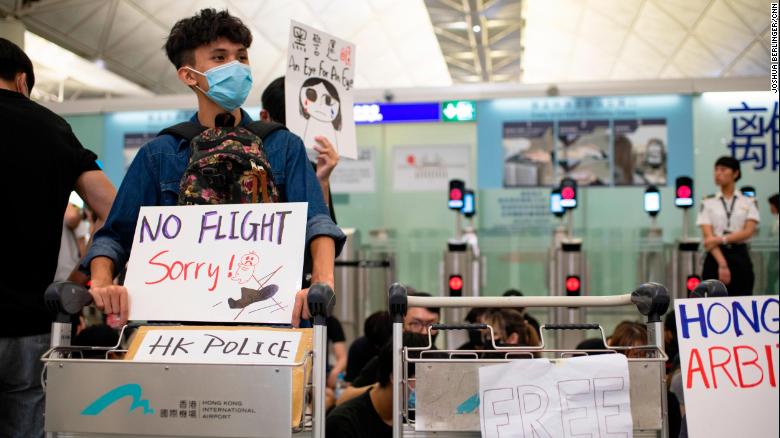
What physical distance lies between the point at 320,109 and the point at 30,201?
5.01 ft

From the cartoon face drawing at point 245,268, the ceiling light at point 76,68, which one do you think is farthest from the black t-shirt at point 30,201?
the ceiling light at point 76,68

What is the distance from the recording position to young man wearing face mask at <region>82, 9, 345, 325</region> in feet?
8.23

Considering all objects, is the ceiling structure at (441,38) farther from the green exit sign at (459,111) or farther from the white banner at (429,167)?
the white banner at (429,167)

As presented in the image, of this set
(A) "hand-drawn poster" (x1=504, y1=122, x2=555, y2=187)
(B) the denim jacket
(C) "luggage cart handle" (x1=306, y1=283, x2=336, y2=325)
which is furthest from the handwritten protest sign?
(A) "hand-drawn poster" (x1=504, y1=122, x2=555, y2=187)

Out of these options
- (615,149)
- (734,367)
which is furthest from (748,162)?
(734,367)

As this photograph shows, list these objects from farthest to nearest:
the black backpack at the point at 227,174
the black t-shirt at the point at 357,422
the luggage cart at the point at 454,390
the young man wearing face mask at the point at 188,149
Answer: the black t-shirt at the point at 357,422 → the young man wearing face mask at the point at 188,149 → the black backpack at the point at 227,174 → the luggage cart at the point at 454,390

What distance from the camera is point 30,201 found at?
274 centimetres

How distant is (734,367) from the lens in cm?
209

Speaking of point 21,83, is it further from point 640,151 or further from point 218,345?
point 640,151

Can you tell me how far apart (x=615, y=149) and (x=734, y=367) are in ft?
28.8

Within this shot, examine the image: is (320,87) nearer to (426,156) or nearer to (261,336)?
(261,336)

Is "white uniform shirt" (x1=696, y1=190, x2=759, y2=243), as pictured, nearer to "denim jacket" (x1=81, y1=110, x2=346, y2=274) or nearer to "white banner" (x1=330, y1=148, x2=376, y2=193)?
"white banner" (x1=330, y1=148, x2=376, y2=193)

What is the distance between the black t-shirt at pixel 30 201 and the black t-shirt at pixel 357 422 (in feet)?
3.94

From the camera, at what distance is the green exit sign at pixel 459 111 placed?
10766mm
